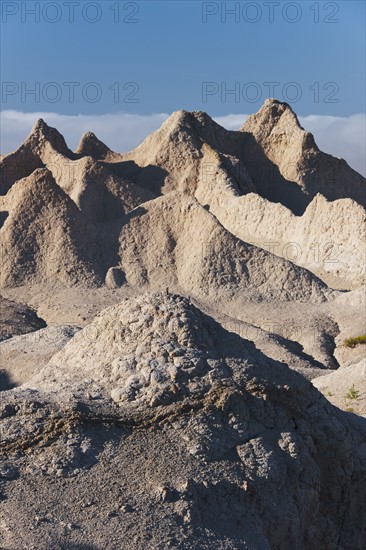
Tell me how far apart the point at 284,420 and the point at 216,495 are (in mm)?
1664

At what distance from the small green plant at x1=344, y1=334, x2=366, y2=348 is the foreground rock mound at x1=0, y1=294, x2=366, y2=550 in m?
19.8

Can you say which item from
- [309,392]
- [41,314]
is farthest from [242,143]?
[309,392]

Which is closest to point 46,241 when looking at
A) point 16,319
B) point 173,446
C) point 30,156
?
point 16,319

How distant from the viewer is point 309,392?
1298cm

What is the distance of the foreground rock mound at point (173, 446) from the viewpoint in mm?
10453

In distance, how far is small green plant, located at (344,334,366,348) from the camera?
3303 centimetres

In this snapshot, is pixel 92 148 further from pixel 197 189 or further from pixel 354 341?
pixel 354 341

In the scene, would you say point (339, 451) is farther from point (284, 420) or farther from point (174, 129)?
point (174, 129)

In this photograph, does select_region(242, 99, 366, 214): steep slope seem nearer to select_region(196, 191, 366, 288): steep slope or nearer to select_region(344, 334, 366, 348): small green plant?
select_region(196, 191, 366, 288): steep slope

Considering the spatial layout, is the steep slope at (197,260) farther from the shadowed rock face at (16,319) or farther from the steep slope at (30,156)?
the steep slope at (30,156)

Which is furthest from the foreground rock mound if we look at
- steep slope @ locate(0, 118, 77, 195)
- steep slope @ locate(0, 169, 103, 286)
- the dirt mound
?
the dirt mound

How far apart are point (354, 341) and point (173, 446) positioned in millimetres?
22525

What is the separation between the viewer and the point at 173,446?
11289mm

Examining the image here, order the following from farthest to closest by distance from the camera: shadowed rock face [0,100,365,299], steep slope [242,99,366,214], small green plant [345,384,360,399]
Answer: steep slope [242,99,366,214]
shadowed rock face [0,100,365,299]
small green plant [345,384,360,399]
